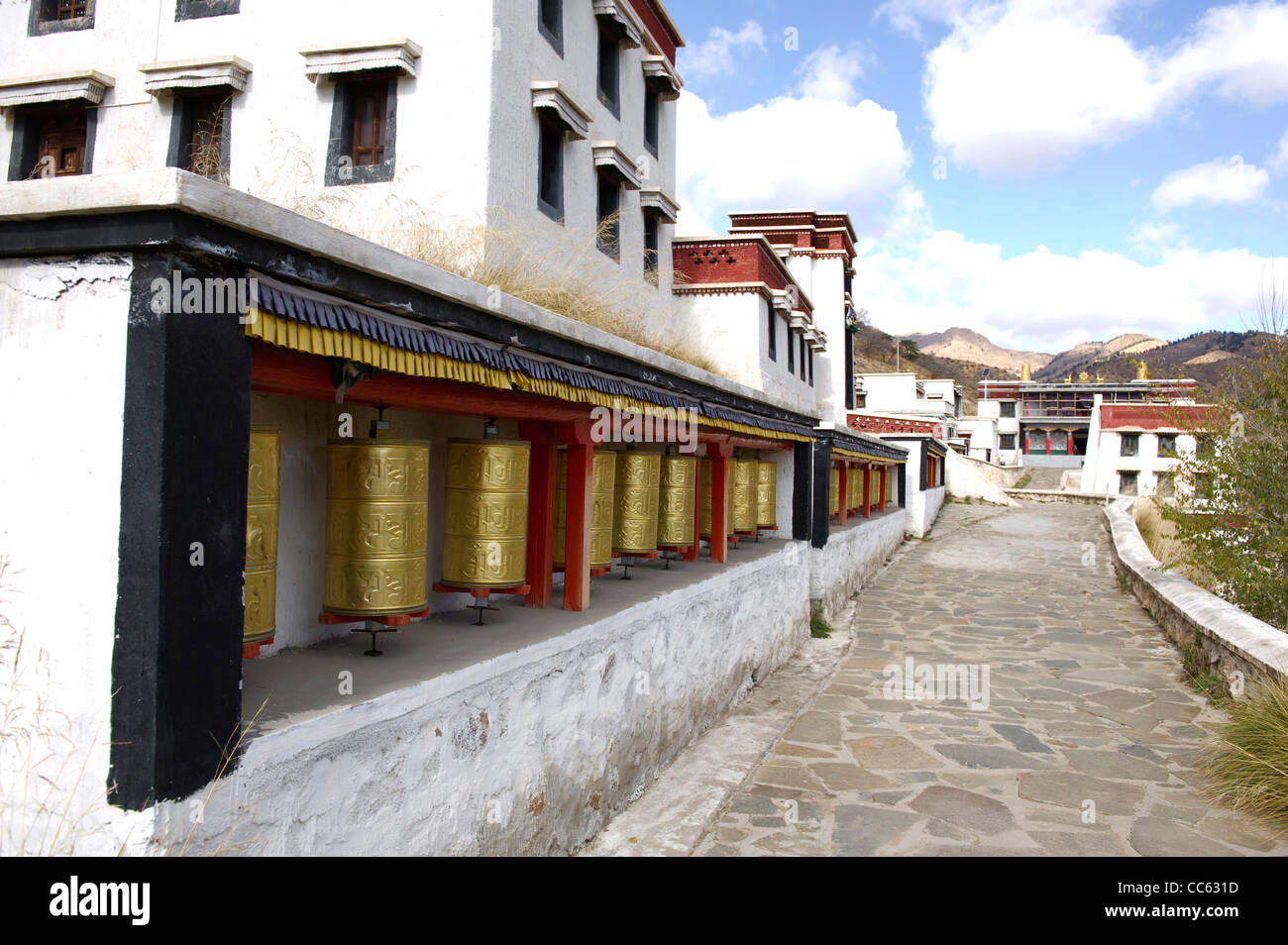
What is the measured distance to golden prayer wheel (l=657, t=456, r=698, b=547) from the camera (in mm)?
6965

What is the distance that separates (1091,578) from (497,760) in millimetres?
14901

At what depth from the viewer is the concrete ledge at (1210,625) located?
21.4 ft

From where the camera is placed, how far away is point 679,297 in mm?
19172

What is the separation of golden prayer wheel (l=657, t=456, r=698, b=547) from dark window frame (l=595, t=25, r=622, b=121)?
31.9 ft

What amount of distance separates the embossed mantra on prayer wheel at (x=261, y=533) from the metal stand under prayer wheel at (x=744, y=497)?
243 inches

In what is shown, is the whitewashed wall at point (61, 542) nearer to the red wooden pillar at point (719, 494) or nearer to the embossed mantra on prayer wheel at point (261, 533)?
the embossed mantra on prayer wheel at point (261, 533)

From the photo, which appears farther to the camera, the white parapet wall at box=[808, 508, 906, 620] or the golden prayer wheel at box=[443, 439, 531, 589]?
the white parapet wall at box=[808, 508, 906, 620]

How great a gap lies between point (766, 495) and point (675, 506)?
2.75 meters

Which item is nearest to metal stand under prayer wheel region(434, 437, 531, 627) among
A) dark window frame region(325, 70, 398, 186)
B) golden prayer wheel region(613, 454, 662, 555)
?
golden prayer wheel region(613, 454, 662, 555)

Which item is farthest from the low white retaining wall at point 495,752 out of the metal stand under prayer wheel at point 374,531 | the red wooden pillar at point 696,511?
the red wooden pillar at point 696,511

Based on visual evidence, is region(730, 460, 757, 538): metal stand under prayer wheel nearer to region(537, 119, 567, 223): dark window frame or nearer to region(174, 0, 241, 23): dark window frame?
region(537, 119, 567, 223): dark window frame

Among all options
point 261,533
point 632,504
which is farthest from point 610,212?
point 261,533
